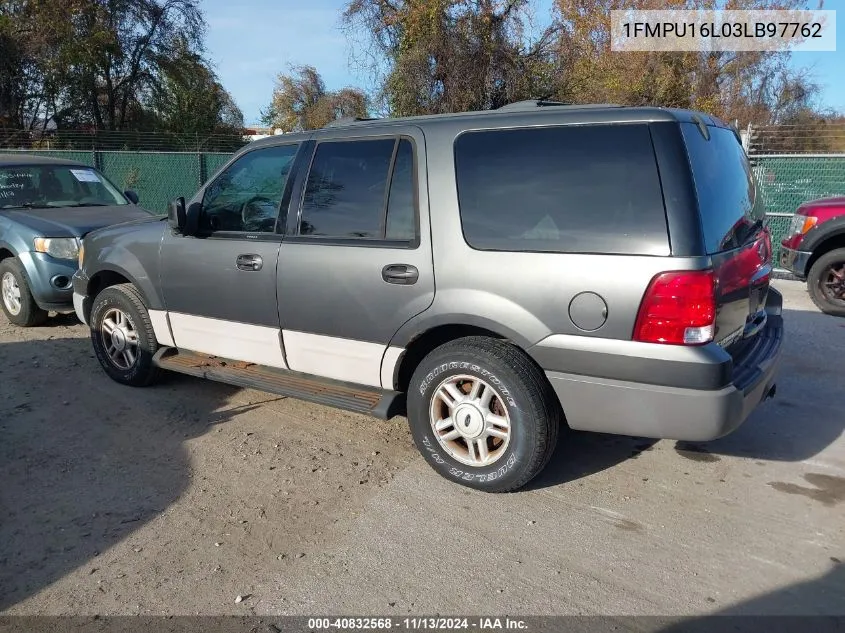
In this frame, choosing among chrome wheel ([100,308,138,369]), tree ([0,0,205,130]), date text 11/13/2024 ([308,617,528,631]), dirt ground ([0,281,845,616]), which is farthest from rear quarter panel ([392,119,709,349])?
tree ([0,0,205,130])

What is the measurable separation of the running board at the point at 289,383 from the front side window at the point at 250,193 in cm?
94

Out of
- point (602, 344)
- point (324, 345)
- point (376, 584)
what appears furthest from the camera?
point (324, 345)

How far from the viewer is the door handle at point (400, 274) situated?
12.3ft

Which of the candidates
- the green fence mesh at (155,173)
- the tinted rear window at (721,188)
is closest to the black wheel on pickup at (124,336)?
the tinted rear window at (721,188)

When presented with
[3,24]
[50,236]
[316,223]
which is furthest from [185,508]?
[3,24]

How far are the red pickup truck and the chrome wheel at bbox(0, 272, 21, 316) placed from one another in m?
8.65

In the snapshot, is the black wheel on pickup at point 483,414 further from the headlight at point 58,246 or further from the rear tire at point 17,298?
the rear tire at point 17,298

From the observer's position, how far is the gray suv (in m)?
3.14

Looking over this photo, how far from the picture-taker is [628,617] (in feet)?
8.94

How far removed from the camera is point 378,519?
3.47 meters

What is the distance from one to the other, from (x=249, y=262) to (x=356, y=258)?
868mm

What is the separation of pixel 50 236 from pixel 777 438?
21.5 feet

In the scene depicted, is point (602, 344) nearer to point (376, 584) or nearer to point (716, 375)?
point (716, 375)

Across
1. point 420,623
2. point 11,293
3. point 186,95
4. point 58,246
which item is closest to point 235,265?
point 420,623
